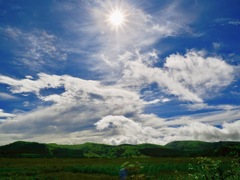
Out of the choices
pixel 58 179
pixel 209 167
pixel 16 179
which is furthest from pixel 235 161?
pixel 16 179

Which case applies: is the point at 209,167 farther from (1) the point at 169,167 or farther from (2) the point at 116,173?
(1) the point at 169,167

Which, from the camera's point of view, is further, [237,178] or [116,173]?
[116,173]

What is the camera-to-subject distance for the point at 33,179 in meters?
24.5

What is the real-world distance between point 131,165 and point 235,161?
15.8 ft

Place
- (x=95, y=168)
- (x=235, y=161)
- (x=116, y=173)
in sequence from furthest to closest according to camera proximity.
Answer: (x=95, y=168)
(x=116, y=173)
(x=235, y=161)

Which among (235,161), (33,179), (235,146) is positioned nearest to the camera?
(235,146)

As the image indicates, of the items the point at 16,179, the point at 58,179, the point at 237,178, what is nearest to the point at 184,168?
the point at 58,179

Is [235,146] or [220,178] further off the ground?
[235,146]

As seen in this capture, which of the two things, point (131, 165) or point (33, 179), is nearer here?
point (131, 165)

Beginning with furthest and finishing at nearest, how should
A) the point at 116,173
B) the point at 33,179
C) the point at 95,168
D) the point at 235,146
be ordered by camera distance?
the point at 95,168 → the point at 116,173 → the point at 33,179 → the point at 235,146

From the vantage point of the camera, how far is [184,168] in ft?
124

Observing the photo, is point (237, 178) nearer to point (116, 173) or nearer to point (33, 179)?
point (33, 179)

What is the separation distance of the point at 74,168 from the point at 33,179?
48.7ft

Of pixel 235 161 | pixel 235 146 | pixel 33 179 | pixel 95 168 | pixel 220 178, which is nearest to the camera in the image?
pixel 220 178
